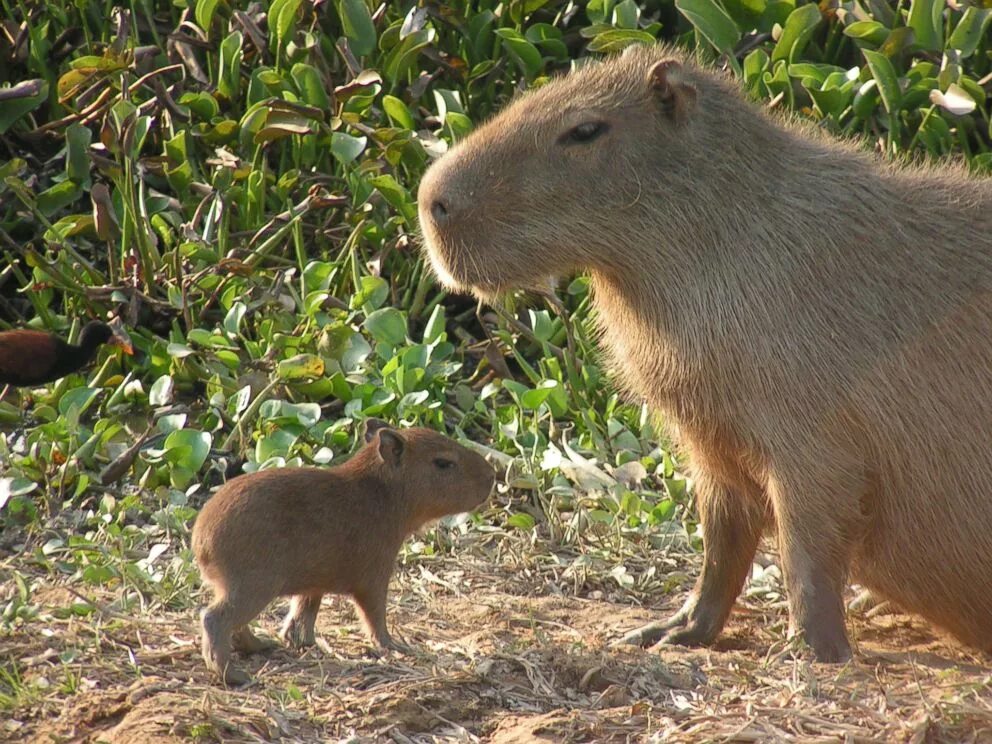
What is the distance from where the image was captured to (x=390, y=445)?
431 cm

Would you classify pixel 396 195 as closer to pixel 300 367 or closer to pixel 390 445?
pixel 300 367

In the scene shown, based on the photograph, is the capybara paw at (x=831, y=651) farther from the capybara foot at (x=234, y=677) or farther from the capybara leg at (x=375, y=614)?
the capybara foot at (x=234, y=677)

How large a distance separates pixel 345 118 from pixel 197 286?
2.76 feet

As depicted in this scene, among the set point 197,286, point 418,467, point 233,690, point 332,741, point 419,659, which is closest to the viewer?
point 332,741

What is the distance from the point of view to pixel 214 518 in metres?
3.89

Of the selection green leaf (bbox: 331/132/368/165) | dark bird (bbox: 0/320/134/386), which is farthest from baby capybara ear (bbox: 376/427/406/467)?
green leaf (bbox: 331/132/368/165)

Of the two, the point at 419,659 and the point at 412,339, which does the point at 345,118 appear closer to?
the point at 412,339

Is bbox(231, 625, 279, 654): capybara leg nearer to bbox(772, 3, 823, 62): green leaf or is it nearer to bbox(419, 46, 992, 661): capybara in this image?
bbox(419, 46, 992, 661): capybara

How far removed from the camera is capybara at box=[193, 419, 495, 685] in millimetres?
3840

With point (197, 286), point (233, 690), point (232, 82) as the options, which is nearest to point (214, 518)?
point (233, 690)

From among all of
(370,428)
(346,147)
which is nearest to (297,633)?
(370,428)

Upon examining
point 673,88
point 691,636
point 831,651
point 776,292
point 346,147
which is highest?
point 673,88

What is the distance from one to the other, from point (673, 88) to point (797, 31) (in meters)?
1.83

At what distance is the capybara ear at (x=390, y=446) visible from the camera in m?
4.28
